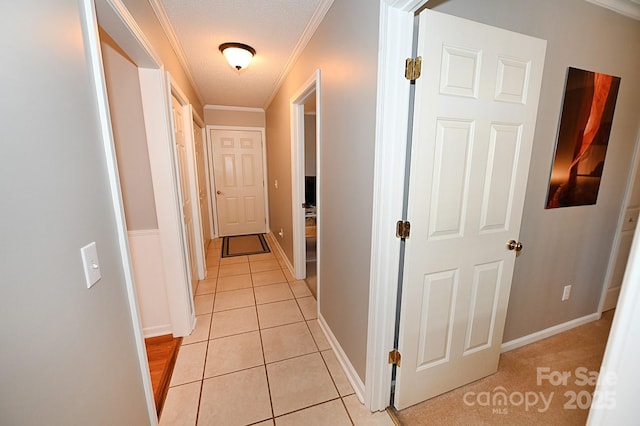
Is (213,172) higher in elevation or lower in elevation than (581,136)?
lower

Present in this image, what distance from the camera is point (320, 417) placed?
1393 mm

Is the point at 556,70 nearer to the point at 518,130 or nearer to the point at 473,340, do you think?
the point at 518,130

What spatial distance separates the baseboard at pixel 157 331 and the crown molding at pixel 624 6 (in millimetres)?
3704

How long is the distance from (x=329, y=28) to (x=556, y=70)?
1.43 metres

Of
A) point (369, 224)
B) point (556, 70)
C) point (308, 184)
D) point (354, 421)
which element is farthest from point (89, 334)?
point (308, 184)

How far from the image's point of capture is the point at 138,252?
6.18 feet

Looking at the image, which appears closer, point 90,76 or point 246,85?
point 90,76

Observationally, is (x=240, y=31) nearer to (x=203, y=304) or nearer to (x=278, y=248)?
(x=203, y=304)

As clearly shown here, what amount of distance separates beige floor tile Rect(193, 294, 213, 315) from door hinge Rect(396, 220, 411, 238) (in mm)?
2036

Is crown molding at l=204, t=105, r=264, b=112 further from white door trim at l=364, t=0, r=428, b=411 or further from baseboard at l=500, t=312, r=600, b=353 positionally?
baseboard at l=500, t=312, r=600, b=353

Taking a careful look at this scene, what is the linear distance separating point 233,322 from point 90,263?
164 cm

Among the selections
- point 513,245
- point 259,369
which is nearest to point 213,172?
point 259,369

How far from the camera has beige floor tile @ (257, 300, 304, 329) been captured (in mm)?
2231

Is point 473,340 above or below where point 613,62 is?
below
